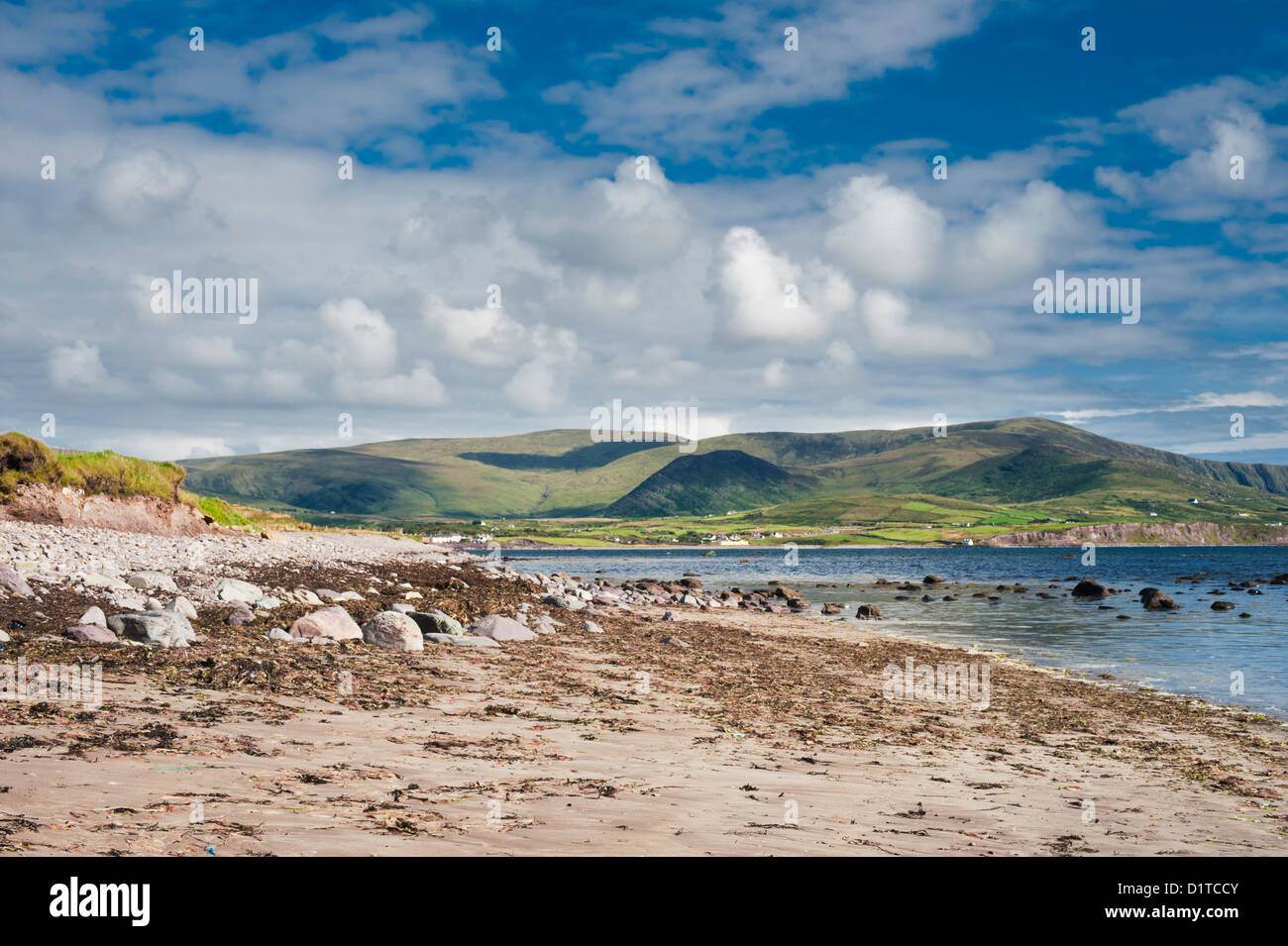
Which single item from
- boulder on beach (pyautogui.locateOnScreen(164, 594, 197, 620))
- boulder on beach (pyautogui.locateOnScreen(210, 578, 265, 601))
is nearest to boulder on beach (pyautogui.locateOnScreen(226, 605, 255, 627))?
boulder on beach (pyautogui.locateOnScreen(164, 594, 197, 620))

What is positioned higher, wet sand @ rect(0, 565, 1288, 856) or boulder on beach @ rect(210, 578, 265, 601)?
boulder on beach @ rect(210, 578, 265, 601)

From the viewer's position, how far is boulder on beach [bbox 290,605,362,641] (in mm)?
17766

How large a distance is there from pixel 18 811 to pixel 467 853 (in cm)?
343

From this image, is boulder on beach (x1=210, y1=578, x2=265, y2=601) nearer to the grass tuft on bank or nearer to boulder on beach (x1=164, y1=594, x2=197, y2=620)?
boulder on beach (x1=164, y1=594, x2=197, y2=620)

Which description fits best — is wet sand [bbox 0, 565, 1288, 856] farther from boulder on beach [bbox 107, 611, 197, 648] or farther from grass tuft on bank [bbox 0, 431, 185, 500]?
grass tuft on bank [bbox 0, 431, 185, 500]

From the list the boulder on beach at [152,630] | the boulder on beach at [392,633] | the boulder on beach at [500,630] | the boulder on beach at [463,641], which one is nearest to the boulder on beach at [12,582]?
the boulder on beach at [152,630]

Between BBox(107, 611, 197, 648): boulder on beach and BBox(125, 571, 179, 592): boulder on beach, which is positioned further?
BBox(125, 571, 179, 592): boulder on beach

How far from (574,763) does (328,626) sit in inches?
405

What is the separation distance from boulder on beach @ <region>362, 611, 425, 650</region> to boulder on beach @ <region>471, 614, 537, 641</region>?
3.11 metres

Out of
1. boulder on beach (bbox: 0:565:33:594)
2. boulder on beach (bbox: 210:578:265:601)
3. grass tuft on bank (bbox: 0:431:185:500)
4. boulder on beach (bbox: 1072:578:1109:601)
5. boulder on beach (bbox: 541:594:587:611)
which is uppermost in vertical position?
grass tuft on bank (bbox: 0:431:185:500)

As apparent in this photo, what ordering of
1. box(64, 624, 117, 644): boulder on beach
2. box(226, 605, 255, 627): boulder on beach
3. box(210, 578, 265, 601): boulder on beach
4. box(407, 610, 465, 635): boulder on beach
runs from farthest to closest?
box(210, 578, 265, 601): boulder on beach < box(407, 610, 465, 635): boulder on beach < box(226, 605, 255, 627): boulder on beach < box(64, 624, 117, 644): boulder on beach

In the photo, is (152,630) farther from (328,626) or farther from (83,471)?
(83,471)

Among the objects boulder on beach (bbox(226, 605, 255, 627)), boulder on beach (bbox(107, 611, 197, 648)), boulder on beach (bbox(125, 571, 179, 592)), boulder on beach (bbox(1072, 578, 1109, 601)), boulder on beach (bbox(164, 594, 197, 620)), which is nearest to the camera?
boulder on beach (bbox(107, 611, 197, 648))

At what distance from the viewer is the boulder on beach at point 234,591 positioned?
70.5 feet
